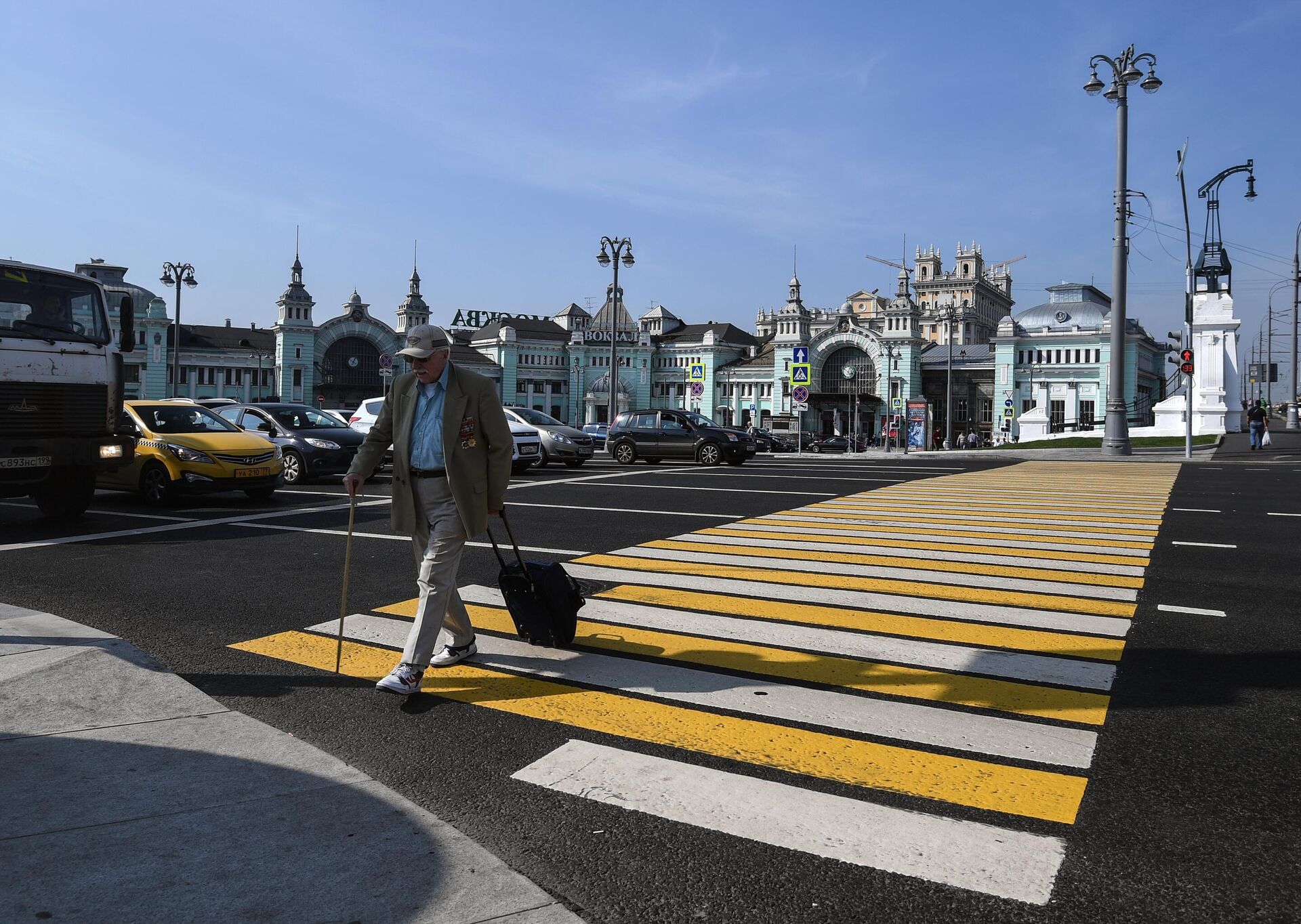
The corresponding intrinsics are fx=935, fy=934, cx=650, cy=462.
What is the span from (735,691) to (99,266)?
54.1 m

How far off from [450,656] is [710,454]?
2079 centimetres

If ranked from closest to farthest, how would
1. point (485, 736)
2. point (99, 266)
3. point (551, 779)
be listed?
point (551, 779) < point (485, 736) < point (99, 266)

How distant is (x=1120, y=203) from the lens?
88.3 feet

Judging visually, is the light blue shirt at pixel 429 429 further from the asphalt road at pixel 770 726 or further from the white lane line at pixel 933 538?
the white lane line at pixel 933 538

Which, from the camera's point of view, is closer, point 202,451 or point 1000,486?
point 202,451

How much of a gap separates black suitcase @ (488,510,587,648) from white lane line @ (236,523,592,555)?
292 cm

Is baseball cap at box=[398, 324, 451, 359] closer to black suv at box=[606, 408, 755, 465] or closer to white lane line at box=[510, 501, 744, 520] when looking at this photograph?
white lane line at box=[510, 501, 744, 520]

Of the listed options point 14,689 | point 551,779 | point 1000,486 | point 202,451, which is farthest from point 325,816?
point 1000,486

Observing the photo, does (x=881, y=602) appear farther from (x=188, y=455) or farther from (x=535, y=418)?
(x=535, y=418)

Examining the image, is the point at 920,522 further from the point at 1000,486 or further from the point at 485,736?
the point at 485,736

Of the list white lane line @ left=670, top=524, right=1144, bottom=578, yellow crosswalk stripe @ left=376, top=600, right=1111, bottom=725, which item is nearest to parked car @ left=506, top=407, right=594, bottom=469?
white lane line @ left=670, top=524, right=1144, bottom=578

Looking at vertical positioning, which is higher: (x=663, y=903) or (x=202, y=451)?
(x=202, y=451)

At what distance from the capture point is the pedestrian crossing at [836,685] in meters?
3.21

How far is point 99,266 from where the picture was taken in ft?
160
